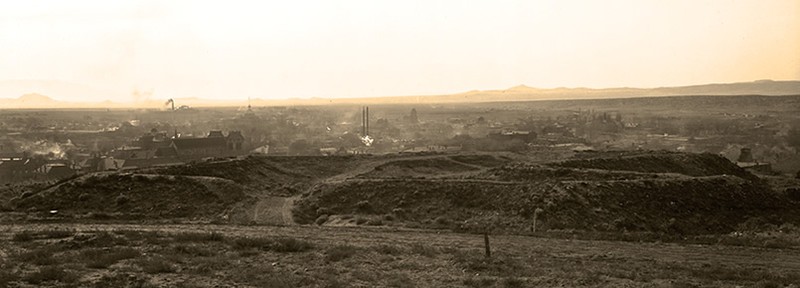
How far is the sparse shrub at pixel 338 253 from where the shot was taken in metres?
20.0

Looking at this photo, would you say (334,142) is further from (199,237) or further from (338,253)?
(338,253)

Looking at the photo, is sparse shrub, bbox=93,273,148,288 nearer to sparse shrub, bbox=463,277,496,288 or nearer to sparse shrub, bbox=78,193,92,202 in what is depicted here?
sparse shrub, bbox=463,277,496,288

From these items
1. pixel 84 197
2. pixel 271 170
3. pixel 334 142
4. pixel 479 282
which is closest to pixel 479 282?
pixel 479 282

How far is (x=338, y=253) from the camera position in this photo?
2038 centimetres

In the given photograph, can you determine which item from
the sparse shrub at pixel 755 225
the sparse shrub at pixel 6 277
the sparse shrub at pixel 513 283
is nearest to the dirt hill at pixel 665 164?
the sparse shrub at pixel 755 225

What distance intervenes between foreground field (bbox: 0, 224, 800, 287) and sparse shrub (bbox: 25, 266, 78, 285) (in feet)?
0.08

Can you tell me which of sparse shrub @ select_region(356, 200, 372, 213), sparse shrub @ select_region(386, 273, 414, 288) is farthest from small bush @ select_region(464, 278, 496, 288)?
sparse shrub @ select_region(356, 200, 372, 213)

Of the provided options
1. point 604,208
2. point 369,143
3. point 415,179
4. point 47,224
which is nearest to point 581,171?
point 604,208

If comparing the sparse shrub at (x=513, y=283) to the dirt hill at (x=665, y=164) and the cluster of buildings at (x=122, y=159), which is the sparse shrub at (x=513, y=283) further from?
the cluster of buildings at (x=122, y=159)

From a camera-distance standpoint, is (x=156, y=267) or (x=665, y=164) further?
(x=665, y=164)

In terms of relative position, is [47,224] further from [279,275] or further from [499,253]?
A: [499,253]

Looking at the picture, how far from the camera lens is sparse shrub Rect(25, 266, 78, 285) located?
53.8ft

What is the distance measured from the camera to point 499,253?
2091 centimetres

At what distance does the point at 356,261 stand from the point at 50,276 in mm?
8371
